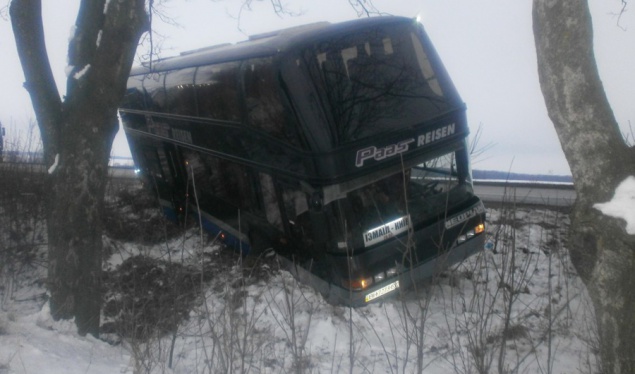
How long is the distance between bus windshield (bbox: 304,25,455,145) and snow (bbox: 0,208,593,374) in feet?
5.34

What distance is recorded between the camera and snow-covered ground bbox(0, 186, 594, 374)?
14.1ft

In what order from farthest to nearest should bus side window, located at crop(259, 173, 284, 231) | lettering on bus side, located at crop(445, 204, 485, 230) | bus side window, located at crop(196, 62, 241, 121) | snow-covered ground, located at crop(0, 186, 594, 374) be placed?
bus side window, located at crop(196, 62, 241, 121)
bus side window, located at crop(259, 173, 284, 231)
lettering on bus side, located at crop(445, 204, 485, 230)
snow-covered ground, located at crop(0, 186, 594, 374)

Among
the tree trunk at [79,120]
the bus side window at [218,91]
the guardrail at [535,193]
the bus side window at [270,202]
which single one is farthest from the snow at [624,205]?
the guardrail at [535,193]

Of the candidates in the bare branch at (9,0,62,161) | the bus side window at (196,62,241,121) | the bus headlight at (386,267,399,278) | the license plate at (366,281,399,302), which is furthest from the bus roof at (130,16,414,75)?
the license plate at (366,281,399,302)

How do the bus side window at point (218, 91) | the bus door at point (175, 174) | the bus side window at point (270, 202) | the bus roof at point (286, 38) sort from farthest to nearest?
1. the bus door at point (175, 174)
2. the bus side window at point (218, 91)
3. the bus side window at point (270, 202)
4. the bus roof at point (286, 38)

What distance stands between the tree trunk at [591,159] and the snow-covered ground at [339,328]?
1.19 feet

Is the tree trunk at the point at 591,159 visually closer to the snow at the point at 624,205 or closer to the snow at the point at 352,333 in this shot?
the snow at the point at 624,205

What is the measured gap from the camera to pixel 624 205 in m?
4.23

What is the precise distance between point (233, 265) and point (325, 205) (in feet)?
11.4

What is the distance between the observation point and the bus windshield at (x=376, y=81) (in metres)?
6.90

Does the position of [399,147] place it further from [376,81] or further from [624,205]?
[624,205]

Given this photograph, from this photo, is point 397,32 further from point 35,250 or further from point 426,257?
point 35,250

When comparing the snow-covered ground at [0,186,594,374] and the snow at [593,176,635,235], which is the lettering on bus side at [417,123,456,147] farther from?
the snow at [593,176,635,235]

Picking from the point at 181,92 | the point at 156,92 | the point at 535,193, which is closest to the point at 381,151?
the point at 181,92
